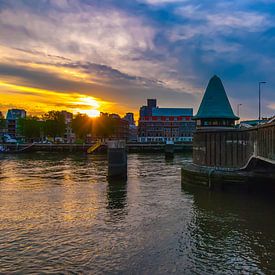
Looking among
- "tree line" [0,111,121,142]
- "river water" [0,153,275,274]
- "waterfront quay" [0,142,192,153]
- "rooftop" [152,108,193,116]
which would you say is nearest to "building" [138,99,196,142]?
"rooftop" [152,108,193,116]

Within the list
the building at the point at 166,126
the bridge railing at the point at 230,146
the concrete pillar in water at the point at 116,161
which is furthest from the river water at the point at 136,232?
the building at the point at 166,126

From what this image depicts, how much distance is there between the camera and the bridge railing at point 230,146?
944 inches

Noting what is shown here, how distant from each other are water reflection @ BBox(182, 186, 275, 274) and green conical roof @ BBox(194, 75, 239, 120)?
57.4ft

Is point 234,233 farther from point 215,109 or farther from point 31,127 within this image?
point 31,127

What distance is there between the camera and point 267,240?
15.6 m

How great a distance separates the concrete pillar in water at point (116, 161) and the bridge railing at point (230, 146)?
773 cm

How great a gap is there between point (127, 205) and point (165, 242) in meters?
8.29

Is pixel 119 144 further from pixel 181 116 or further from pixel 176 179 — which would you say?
pixel 181 116

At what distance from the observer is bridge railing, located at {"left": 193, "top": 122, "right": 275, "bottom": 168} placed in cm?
2399

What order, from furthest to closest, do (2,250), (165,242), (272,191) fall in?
(272,191) < (165,242) < (2,250)

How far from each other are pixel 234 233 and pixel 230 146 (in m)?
15.2

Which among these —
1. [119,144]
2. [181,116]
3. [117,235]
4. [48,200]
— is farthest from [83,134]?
[117,235]

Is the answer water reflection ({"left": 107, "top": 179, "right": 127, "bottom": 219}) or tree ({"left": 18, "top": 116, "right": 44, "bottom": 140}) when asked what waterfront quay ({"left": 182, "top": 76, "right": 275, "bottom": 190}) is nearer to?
water reflection ({"left": 107, "top": 179, "right": 127, "bottom": 219})

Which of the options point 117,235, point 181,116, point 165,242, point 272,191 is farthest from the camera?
point 181,116
